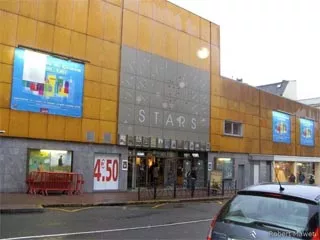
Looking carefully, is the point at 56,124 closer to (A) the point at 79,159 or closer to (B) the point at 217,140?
(A) the point at 79,159

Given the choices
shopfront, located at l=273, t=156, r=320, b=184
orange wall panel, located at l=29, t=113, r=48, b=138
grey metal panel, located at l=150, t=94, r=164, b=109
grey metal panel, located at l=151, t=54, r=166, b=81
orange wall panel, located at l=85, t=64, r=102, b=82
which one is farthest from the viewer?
shopfront, located at l=273, t=156, r=320, b=184

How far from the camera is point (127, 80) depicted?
26625 millimetres

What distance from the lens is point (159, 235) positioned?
10938mm

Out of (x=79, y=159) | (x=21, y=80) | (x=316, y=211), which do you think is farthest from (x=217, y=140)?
(x=316, y=211)

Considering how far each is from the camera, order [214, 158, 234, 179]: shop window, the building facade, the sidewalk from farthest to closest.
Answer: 1. [214, 158, 234, 179]: shop window
2. the building facade
3. the sidewalk

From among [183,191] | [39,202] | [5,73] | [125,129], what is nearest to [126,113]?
[125,129]

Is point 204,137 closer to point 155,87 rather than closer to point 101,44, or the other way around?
point 155,87

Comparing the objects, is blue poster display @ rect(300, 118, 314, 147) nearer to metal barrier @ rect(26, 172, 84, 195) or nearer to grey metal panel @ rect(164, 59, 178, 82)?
grey metal panel @ rect(164, 59, 178, 82)

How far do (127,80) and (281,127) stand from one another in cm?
2133

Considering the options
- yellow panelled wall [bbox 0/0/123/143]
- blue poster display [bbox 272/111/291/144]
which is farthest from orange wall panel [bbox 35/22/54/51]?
blue poster display [bbox 272/111/291/144]

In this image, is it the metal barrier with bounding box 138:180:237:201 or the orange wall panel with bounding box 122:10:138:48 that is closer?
the metal barrier with bounding box 138:180:237:201

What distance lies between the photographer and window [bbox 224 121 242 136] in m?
34.9

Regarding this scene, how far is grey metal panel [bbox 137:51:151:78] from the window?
9.51 metres

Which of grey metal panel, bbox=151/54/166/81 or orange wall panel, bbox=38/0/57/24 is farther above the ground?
orange wall panel, bbox=38/0/57/24
